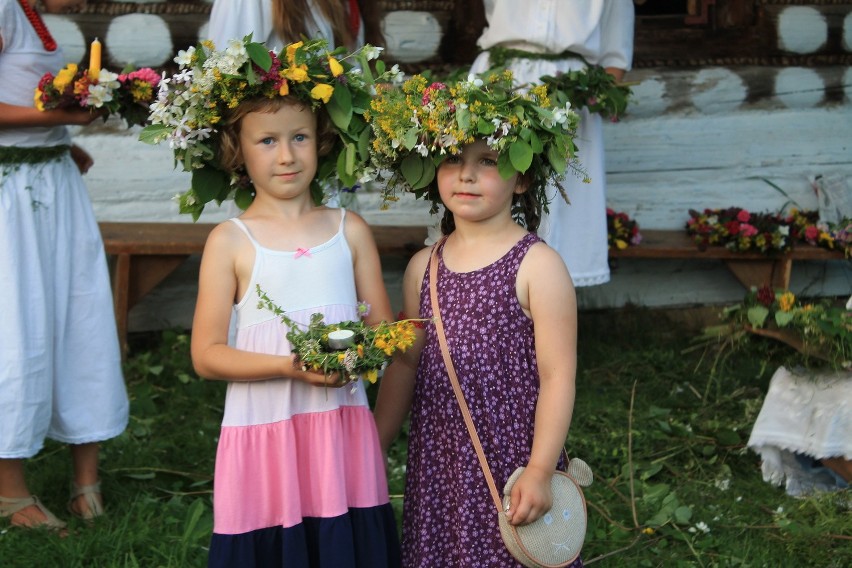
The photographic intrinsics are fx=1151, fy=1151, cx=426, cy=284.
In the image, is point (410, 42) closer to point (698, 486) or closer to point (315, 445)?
point (698, 486)

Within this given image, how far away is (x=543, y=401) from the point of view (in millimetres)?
2611

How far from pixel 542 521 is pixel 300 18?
2175mm

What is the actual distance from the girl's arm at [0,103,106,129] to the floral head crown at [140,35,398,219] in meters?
0.94

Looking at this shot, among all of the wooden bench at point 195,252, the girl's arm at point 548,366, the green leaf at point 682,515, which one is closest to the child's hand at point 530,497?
the girl's arm at point 548,366

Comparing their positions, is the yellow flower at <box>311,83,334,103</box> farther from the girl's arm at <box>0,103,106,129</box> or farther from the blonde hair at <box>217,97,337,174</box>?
the girl's arm at <box>0,103,106,129</box>

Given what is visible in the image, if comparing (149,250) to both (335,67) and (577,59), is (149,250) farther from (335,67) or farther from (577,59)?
(335,67)

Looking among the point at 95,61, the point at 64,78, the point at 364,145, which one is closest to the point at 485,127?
the point at 364,145

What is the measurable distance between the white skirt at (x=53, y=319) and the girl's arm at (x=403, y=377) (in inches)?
53.3

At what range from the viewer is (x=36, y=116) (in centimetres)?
357

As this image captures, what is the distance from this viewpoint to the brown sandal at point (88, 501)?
3.86 meters

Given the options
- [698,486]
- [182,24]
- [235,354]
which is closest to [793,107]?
[698,486]

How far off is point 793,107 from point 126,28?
3431 mm

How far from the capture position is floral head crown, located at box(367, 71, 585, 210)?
259cm

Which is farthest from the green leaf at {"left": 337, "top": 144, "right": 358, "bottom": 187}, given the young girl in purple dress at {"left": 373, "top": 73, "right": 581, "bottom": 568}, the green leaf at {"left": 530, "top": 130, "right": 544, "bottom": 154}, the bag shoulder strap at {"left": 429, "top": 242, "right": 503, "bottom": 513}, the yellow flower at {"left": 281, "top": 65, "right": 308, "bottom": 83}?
the green leaf at {"left": 530, "top": 130, "right": 544, "bottom": 154}
